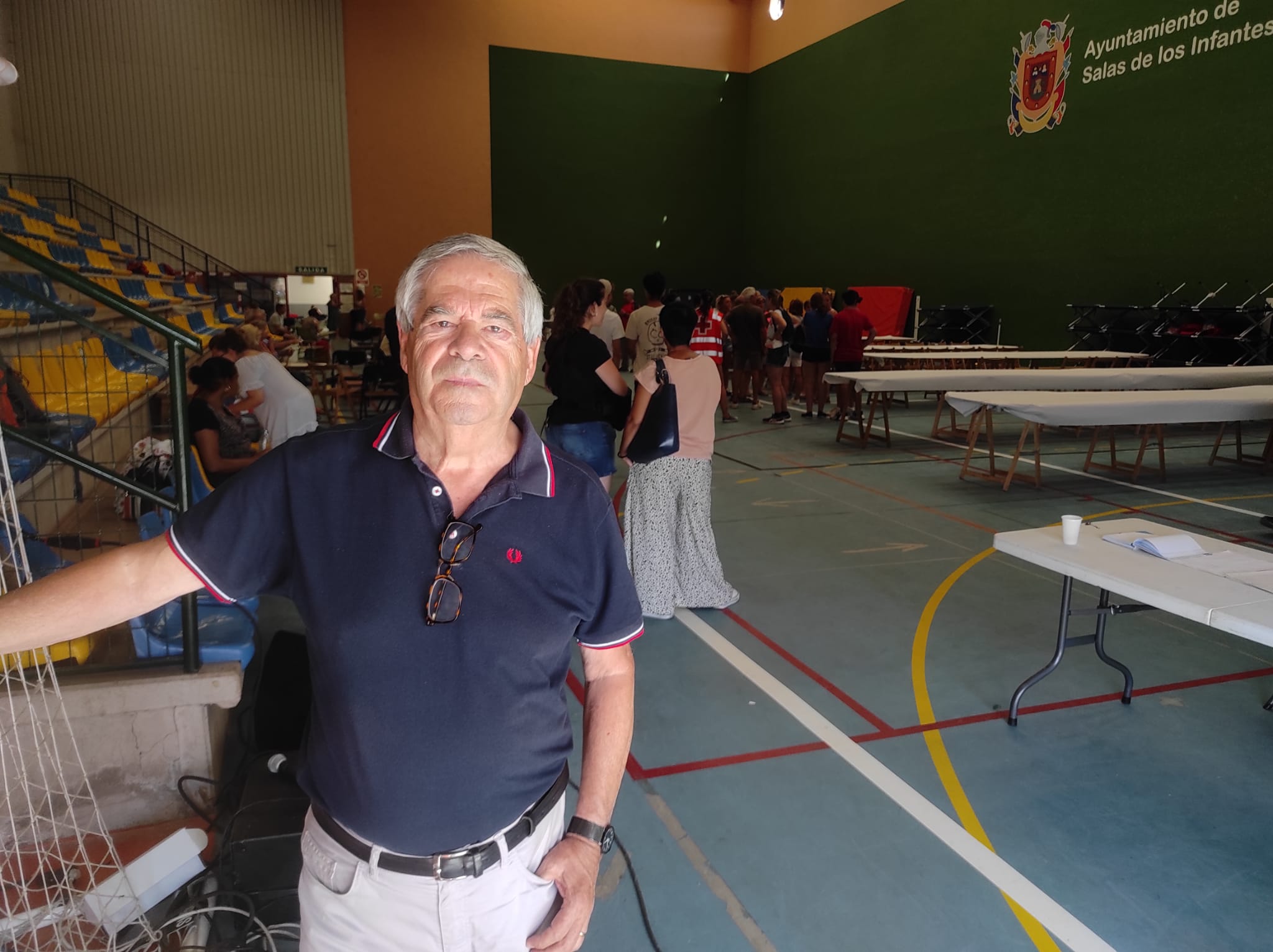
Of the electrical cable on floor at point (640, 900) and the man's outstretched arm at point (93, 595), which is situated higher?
the man's outstretched arm at point (93, 595)

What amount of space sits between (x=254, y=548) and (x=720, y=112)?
2120 centimetres

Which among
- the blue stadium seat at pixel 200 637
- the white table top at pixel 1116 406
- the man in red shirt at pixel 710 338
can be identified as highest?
the man in red shirt at pixel 710 338

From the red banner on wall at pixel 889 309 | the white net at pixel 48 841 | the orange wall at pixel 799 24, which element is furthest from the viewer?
the orange wall at pixel 799 24

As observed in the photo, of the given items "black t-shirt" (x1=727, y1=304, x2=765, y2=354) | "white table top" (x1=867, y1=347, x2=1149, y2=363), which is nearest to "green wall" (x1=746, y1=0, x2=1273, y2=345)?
"white table top" (x1=867, y1=347, x2=1149, y2=363)

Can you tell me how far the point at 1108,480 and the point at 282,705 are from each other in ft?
24.1

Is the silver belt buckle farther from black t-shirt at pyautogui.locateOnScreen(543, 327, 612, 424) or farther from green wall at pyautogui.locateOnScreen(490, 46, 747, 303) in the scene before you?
green wall at pyautogui.locateOnScreen(490, 46, 747, 303)

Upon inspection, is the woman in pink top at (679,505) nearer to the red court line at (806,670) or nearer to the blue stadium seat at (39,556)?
the red court line at (806,670)

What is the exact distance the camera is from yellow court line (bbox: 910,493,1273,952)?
2204 mm

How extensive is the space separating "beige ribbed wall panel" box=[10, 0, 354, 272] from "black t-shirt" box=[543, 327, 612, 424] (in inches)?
603

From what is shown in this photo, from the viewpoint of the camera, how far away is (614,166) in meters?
19.6

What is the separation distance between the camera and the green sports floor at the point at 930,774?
7.36 ft

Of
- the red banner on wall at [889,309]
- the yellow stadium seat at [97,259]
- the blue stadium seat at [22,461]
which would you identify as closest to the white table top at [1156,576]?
the blue stadium seat at [22,461]

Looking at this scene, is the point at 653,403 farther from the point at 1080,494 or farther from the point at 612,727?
the point at 1080,494

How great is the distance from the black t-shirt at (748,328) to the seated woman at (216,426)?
674 centimetres
